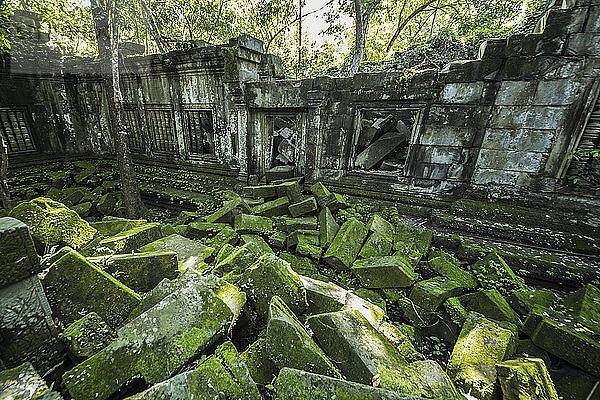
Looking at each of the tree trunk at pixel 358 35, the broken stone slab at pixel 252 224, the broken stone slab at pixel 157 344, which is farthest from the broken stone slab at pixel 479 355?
the tree trunk at pixel 358 35

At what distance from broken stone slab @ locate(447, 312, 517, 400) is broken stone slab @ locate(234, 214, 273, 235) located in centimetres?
328

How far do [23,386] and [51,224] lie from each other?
1.72m

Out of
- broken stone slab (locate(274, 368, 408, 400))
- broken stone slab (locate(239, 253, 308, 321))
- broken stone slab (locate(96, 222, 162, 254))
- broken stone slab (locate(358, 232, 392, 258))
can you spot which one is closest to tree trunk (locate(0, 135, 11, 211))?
broken stone slab (locate(96, 222, 162, 254))

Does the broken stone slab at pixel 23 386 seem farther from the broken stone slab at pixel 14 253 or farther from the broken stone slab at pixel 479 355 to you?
the broken stone slab at pixel 479 355

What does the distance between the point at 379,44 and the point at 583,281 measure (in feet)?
48.5

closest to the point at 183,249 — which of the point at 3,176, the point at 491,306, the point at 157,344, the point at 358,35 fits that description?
the point at 157,344

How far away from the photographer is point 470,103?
14.3 ft

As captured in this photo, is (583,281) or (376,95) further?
(376,95)

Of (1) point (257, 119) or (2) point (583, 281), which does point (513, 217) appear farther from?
(1) point (257, 119)

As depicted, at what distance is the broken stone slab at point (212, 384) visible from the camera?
1.12 m

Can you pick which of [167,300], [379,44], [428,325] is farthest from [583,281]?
[379,44]

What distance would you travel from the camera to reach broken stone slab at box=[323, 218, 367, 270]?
369 cm

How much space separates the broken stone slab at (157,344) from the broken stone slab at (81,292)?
49 cm

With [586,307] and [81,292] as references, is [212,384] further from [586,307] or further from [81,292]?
[586,307]
